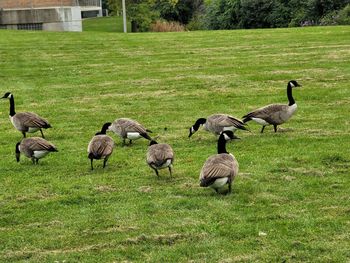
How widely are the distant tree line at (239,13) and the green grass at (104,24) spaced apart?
16.8 ft

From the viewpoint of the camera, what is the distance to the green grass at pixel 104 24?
73688 millimetres

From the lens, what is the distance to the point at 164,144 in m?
10.8

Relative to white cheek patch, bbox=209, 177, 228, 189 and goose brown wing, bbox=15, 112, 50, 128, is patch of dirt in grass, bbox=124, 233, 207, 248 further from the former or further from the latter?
goose brown wing, bbox=15, 112, 50, 128

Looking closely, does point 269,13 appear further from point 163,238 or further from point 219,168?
point 163,238

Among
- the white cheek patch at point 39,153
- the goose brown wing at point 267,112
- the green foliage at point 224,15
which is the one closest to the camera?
the white cheek patch at point 39,153

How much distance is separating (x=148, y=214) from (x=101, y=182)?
201 centimetres

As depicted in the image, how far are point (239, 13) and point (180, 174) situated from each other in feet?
160

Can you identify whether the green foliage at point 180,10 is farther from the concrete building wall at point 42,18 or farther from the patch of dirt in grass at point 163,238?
the patch of dirt in grass at point 163,238

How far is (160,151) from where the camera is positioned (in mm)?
10516

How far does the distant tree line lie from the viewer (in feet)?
162

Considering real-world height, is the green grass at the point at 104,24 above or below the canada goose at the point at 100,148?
below

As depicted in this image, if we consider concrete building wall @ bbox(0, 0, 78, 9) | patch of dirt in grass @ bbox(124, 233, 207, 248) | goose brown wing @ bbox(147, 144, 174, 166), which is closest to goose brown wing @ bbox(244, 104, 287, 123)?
goose brown wing @ bbox(147, 144, 174, 166)

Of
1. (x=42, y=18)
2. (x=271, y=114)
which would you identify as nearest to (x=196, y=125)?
(x=271, y=114)

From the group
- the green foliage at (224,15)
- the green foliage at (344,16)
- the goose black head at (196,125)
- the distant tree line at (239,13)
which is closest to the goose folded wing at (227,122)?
the goose black head at (196,125)
